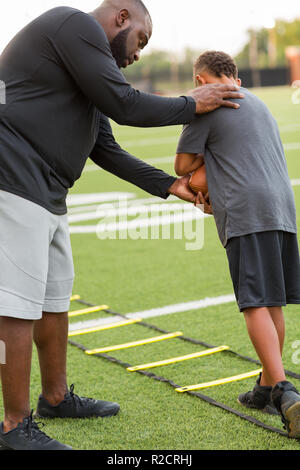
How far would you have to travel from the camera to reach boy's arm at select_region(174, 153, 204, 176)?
142 inches

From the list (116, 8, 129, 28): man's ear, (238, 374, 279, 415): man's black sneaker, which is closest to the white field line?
(238, 374, 279, 415): man's black sneaker

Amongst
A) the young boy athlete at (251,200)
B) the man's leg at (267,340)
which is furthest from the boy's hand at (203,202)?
the man's leg at (267,340)

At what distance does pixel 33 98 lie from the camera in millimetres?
3188

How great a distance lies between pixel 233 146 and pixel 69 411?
1.55m

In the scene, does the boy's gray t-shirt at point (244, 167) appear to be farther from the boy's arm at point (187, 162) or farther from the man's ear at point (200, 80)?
the man's ear at point (200, 80)

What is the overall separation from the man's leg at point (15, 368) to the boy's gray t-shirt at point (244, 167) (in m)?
Answer: 1.07

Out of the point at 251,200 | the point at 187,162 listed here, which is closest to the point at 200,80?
the point at 187,162

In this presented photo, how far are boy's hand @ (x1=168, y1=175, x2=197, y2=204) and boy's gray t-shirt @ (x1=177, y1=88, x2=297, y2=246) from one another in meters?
0.20

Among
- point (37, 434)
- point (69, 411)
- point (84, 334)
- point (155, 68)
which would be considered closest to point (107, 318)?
point (84, 334)

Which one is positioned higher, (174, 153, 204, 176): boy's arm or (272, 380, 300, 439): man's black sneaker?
(174, 153, 204, 176): boy's arm

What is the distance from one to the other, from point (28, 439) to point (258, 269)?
1294 mm

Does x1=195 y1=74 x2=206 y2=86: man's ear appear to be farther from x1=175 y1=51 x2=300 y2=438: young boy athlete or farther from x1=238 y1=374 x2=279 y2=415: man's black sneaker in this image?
x1=238 y1=374 x2=279 y2=415: man's black sneaker

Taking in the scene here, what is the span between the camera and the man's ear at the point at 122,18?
130 inches

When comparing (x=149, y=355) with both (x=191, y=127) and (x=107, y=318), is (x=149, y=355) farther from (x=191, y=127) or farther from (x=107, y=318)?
(x=191, y=127)
